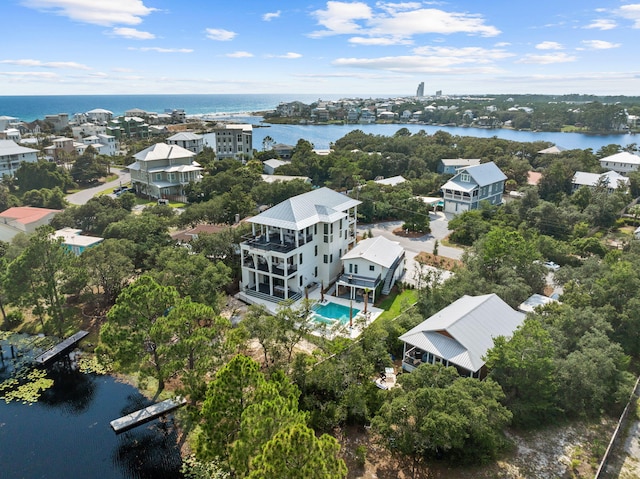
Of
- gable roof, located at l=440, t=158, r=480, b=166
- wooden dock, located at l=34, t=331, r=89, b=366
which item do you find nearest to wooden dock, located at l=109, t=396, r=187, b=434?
wooden dock, located at l=34, t=331, r=89, b=366

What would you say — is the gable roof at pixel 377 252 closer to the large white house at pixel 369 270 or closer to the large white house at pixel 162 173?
the large white house at pixel 369 270

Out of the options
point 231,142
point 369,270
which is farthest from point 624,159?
point 231,142

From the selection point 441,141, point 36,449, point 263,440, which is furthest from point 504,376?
point 441,141

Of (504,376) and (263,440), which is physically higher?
(263,440)

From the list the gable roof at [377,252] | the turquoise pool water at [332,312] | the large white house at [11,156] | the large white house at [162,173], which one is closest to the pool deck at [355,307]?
the turquoise pool water at [332,312]

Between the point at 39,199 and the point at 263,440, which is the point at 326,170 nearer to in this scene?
the point at 39,199

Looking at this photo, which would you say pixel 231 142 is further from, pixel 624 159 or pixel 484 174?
pixel 624 159

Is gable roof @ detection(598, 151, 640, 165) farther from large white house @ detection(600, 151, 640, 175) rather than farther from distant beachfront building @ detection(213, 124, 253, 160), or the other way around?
distant beachfront building @ detection(213, 124, 253, 160)
